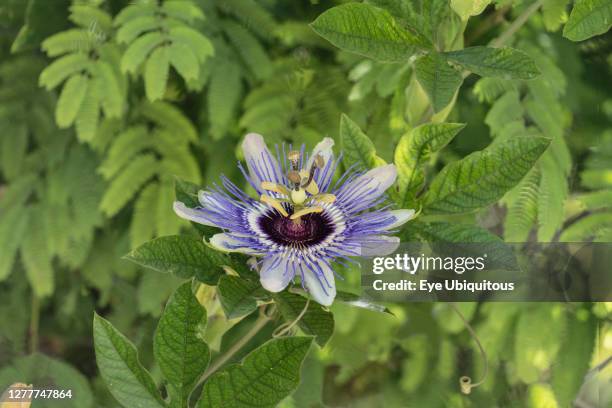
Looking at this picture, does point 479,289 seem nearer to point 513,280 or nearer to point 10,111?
point 513,280

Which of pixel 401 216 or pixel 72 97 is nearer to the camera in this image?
pixel 401 216

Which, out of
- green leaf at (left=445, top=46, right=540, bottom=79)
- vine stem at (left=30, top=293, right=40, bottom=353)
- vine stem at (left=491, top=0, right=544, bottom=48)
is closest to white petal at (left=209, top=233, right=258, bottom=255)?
green leaf at (left=445, top=46, right=540, bottom=79)

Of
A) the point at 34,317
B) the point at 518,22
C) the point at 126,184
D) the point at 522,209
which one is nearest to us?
the point at 518,22

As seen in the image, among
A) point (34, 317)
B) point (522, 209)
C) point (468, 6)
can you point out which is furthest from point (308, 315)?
point (34, 317)

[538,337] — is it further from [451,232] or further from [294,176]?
[294,176]

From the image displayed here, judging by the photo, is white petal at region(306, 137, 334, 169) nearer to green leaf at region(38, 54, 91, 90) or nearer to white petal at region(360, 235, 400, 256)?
white petal at region(360, 235, 400, 256)

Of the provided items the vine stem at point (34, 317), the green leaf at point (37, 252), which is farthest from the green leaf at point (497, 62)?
the vine stem at point (34, 317)

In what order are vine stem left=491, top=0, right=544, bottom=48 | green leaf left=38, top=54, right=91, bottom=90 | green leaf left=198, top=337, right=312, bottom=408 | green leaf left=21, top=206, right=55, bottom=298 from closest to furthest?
green leaf left=198, top=337, right=312, bottom=408 → vine stem left=491, top=0, right=544, bottom=48 → green leaf left=38, top=54, right=91, bottom=90 → green leaf left=21, top=206, right=55, bottom=298
